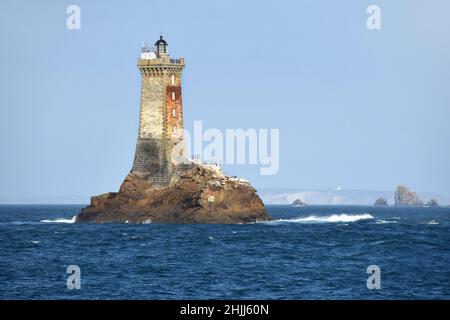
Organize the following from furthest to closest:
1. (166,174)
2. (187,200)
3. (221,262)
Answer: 1. (166,174)
2. (187,200)
3. (221,262)

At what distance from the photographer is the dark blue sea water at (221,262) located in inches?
2276

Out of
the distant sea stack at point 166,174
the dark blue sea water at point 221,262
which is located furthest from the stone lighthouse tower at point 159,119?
the dark blue sea water at point 221,262

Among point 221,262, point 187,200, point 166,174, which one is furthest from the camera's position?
point 166,174

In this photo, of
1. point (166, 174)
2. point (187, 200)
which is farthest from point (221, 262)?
point (166, 174)

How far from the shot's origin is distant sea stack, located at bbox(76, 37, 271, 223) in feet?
375

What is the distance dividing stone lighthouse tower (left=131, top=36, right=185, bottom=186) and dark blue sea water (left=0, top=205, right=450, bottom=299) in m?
7.29

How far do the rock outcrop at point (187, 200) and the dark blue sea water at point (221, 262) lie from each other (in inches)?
124

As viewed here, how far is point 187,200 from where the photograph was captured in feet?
376

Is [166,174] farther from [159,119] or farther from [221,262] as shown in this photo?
[221,262]

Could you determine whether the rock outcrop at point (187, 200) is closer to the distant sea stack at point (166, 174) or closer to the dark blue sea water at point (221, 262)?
the distant sea stack at point (166, 174)

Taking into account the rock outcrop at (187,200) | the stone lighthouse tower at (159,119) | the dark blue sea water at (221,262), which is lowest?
the dark blue sea water at (221,262)

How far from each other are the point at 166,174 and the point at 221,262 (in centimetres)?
4380

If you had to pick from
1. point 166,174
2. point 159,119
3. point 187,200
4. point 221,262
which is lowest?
point 221,262
